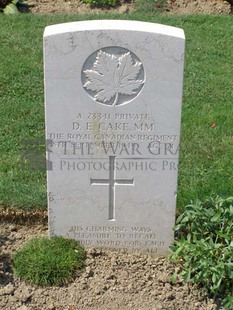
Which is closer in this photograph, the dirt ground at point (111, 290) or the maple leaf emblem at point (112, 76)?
the maple leaf emblem at point (112, 76)

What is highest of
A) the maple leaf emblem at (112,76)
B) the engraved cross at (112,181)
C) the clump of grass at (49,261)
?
the maple leaf emblem at (112,76)

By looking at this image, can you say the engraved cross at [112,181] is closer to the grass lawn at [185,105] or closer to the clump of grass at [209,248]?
the clump of grass at [209,248]

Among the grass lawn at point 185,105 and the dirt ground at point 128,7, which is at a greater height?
the dirt ground at point 128,7

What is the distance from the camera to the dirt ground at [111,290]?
4.39 metres

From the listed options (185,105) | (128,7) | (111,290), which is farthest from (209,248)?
(128,7)

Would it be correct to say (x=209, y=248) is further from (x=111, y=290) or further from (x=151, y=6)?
(x=151, y=6)

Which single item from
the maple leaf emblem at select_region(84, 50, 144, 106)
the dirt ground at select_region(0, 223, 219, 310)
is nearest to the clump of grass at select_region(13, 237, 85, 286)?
the dirt ground at select_region(0, 223, 219, 310)

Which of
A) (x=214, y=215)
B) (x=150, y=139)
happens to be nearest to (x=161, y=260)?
(x=214, y=215)

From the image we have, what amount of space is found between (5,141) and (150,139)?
6.83 ft

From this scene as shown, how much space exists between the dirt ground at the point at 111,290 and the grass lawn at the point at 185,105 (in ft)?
2.11

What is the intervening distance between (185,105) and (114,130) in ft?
8.60

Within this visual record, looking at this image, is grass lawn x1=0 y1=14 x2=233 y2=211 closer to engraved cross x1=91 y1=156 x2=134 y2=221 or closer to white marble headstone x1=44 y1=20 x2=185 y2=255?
white marble headstone x1=44 y1=20 x2=185 y2=255

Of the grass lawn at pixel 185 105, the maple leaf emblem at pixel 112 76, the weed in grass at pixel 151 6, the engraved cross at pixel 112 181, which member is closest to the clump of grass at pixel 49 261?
the engraved cross at pixel 112 181

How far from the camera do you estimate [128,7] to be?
972 cm
